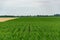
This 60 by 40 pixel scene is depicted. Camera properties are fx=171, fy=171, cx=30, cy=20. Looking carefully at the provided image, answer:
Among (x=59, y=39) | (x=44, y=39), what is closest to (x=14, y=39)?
(x=44, y=39)

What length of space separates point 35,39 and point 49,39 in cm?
109

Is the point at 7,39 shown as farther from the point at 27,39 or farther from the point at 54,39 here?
the point at 54,39

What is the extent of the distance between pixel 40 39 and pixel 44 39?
0.31 m

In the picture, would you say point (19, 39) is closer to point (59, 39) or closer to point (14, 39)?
point (14, 39)

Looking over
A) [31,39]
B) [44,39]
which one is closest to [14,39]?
[31,39]

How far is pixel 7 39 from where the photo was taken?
13266mm

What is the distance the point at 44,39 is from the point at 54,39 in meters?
0.78

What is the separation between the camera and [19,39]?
13109mm

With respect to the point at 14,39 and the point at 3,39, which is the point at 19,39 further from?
the point at 3,39

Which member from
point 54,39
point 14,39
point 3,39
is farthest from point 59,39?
point 3,39

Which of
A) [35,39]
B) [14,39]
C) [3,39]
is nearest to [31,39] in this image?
[35,39]

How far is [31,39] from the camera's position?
13.1 m

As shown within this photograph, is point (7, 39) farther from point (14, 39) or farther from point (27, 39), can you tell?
point (27, 39)

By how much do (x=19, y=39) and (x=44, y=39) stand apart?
1923mm
